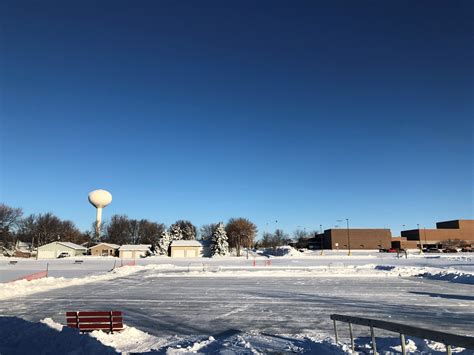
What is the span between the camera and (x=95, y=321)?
12.4 m

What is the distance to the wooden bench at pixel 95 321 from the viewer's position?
40.1 ft


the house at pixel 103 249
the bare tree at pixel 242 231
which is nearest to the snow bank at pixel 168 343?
the bare tree at pixel 242 231

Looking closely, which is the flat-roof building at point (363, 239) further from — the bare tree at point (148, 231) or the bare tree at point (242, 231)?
the bare tree at point (148, 231)

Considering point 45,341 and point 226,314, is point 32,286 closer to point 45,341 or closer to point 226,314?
point 226,314

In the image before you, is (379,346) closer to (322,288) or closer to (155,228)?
(322,288)

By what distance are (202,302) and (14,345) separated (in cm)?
1065

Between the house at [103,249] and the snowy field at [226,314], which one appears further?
the house at [103,249]

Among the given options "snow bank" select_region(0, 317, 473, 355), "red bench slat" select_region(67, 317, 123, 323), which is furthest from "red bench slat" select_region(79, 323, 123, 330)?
"snow bank" select_region(0, 317, 473, 355)

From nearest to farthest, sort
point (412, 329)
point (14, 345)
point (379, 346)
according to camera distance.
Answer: point (412, 329), point (14, 345), point (379, 346)

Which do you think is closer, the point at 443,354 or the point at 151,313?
the point at 443,354

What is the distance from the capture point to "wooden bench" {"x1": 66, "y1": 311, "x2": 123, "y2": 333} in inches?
482

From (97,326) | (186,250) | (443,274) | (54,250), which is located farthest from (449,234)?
(97,326)

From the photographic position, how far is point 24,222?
113 meters

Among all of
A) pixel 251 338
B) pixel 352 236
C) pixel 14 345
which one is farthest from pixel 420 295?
pixel 352 236
